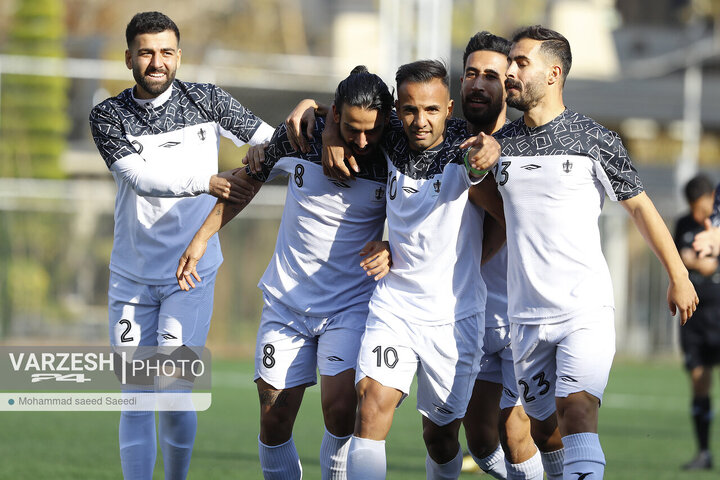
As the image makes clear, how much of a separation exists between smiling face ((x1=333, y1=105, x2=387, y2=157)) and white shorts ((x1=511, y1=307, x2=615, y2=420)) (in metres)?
1.14

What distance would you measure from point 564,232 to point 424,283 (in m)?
0.73

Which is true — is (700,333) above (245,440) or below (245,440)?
above

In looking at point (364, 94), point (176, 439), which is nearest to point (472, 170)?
point (364, 94)

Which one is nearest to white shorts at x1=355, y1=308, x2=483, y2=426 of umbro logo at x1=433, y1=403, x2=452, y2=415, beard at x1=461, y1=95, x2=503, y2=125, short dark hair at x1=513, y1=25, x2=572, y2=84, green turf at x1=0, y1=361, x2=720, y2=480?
umbro logo at x1=433, y1=403, x2=452, y2=415

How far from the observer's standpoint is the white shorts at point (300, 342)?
543 cm

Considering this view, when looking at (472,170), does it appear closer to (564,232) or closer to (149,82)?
(564,232)

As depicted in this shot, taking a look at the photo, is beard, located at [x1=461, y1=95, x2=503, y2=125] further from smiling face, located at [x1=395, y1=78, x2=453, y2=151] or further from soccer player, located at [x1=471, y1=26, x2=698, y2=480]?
soccer player, located at [x1=471, y1=26, x2=698, y2=480]

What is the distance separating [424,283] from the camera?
520 cm

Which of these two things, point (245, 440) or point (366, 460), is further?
point (245, 440)

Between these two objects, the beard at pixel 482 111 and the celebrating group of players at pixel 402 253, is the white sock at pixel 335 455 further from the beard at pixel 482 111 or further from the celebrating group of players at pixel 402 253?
the beard at pixel 482 111

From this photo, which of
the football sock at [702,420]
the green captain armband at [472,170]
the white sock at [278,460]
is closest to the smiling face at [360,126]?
the green captain armband at [472,170]

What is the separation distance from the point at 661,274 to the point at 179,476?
15917mm

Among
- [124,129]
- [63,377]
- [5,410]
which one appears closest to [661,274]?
[5,410]

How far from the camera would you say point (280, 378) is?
554 cm
